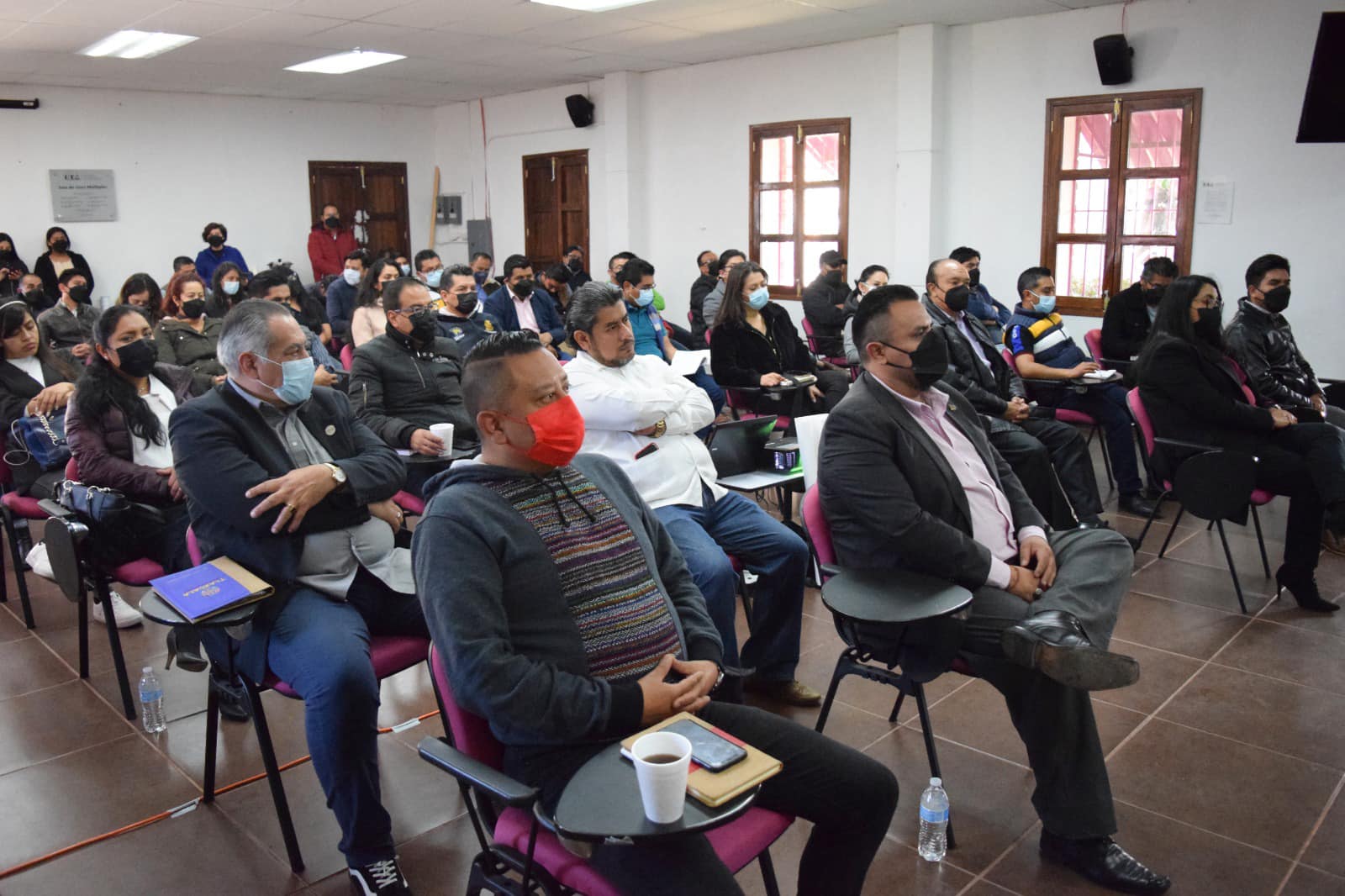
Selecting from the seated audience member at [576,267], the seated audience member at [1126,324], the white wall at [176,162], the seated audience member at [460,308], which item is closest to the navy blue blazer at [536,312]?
the seated audience member at [460,308]

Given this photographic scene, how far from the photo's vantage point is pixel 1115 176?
7.43m

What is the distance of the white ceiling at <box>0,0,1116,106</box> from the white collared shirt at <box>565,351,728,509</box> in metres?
4.72

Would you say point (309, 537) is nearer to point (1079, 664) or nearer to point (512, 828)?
point (512, 828)

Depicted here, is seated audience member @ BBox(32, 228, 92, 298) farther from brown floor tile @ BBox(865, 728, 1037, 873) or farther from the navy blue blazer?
brown floor tile @ BBox(865, 728, 1037, 873)

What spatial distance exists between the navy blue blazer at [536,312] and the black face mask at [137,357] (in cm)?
376

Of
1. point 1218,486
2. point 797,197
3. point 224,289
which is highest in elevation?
point 797,197

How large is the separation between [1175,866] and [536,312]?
19.3 feet

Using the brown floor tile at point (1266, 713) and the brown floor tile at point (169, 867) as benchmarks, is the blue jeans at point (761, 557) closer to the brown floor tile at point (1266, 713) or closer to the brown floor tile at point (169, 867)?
the brown floor tile at point (1266, 713)

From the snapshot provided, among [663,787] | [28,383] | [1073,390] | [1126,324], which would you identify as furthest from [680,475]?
[1126,324]

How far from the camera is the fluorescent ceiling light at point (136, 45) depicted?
7.85 metres

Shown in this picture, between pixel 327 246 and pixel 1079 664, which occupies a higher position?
pixel 327 246

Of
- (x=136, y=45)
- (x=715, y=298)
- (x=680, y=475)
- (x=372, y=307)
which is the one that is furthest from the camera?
(x=136, y=45)

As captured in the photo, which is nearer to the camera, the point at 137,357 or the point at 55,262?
the point at 137,357

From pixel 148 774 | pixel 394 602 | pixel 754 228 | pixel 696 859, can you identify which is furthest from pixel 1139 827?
pixel 754 228
